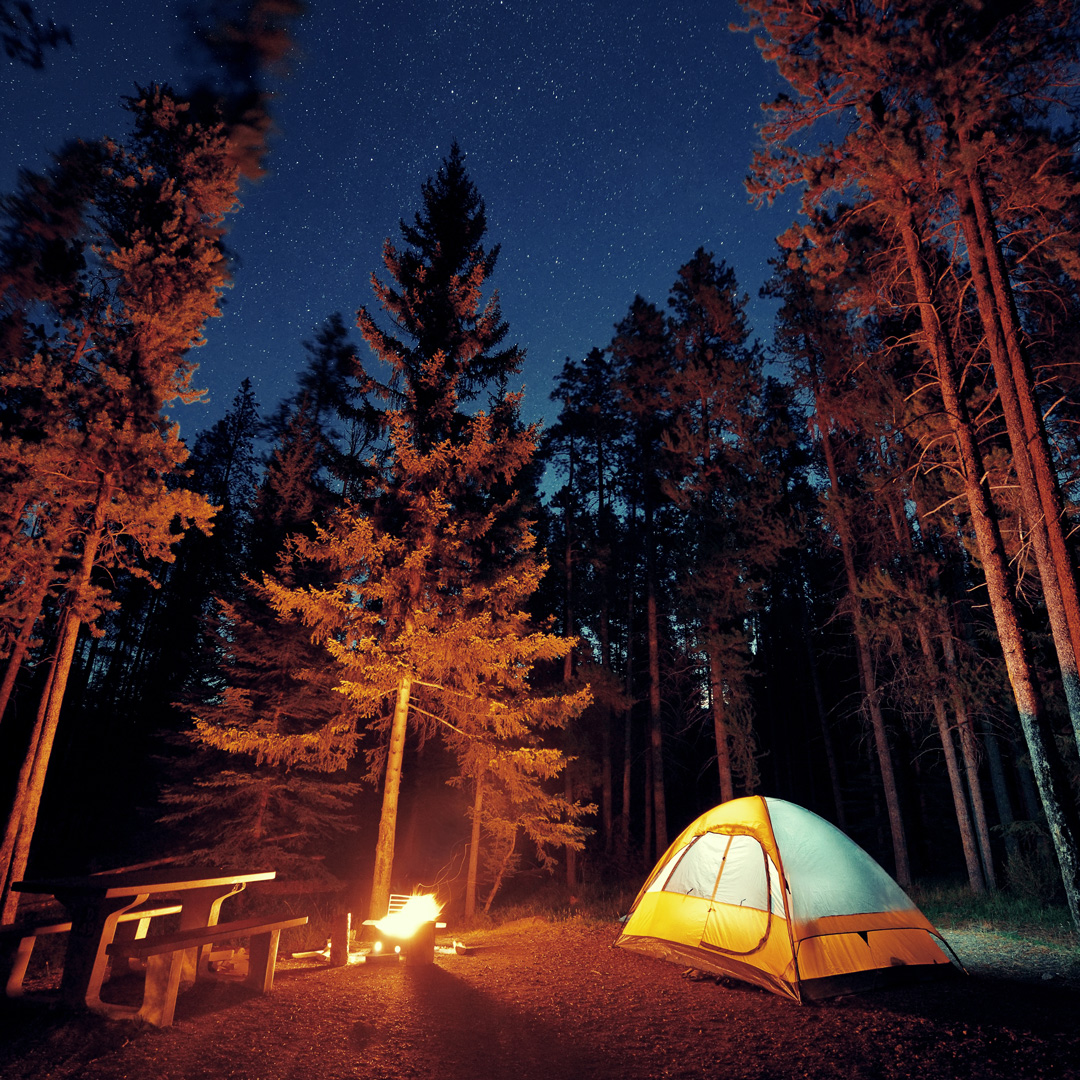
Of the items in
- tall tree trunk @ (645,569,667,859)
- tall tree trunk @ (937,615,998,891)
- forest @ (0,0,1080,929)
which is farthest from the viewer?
Result: tall tree trunk @ (645,569,667,859)

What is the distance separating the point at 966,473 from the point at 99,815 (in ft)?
95.1

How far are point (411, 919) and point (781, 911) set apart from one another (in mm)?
4746

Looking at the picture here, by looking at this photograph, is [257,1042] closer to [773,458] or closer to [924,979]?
[924,979]

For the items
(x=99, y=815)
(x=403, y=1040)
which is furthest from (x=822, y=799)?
(x=99, y=815)

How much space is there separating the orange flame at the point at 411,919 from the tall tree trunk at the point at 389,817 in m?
1.15

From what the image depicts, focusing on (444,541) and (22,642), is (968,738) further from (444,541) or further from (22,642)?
(22,642)

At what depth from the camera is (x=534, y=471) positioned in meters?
20.6

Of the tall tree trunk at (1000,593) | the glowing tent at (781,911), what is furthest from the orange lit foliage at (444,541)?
the tall tree trunk at (1000,593)

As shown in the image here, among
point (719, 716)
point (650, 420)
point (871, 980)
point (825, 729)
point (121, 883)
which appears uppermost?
point (650, 420)

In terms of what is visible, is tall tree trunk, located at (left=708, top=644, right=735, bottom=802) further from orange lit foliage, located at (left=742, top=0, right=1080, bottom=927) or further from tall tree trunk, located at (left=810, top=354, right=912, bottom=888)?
orange lit foliage, located at (left=742, top=0, right=1080, bottom=927)

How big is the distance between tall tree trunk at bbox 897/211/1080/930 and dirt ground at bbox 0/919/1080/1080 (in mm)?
1555

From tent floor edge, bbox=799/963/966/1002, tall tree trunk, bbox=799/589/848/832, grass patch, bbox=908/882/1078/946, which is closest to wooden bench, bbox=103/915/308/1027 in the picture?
tent floor edge, bbox=799/963/966/1002

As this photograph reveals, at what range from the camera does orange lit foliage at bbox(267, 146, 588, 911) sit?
1038cm

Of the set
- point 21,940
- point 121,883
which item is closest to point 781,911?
point 121,883
